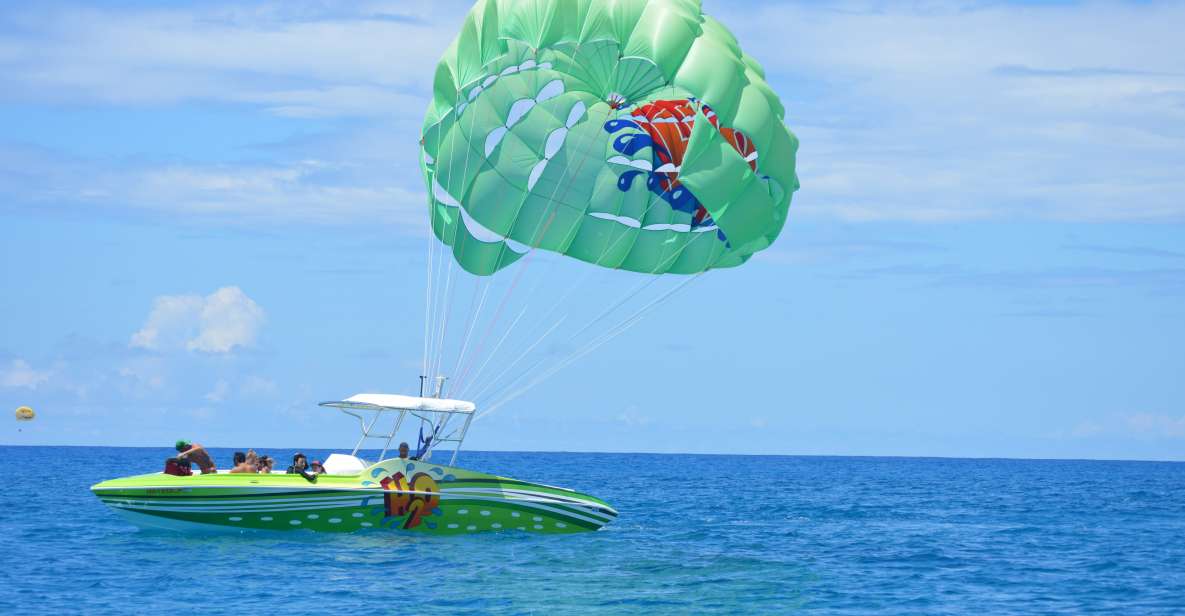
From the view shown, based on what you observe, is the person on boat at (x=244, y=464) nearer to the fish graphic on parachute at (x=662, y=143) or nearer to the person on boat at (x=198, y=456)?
the person on boat at (x=198, y=456)

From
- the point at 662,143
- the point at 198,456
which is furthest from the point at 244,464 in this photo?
the point at 662,143

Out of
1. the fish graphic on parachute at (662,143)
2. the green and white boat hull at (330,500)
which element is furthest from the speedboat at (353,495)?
the fish graphic on parachute at (662,143)

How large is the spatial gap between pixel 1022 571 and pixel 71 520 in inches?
746

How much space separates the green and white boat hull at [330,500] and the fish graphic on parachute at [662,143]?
5.16 meters

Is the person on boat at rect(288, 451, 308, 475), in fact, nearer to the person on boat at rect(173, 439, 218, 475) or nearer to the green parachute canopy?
the person on boat at rect(173, 439, 218, 475)

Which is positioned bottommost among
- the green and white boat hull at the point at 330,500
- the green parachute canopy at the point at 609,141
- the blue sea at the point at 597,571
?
the blue sea at the point at 597,571

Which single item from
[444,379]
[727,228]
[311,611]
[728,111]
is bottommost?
[311,611]

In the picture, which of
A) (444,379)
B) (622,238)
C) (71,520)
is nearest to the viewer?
(444,379)

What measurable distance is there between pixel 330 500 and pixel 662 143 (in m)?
7.48

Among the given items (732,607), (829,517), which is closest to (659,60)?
(732,607)

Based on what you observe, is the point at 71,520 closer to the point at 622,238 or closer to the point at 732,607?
the point at 622,238

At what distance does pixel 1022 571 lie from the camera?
21938mm

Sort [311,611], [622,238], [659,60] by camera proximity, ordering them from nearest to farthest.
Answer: [311,611] < [659,60] < [622,238]

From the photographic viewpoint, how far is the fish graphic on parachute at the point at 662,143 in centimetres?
2127
